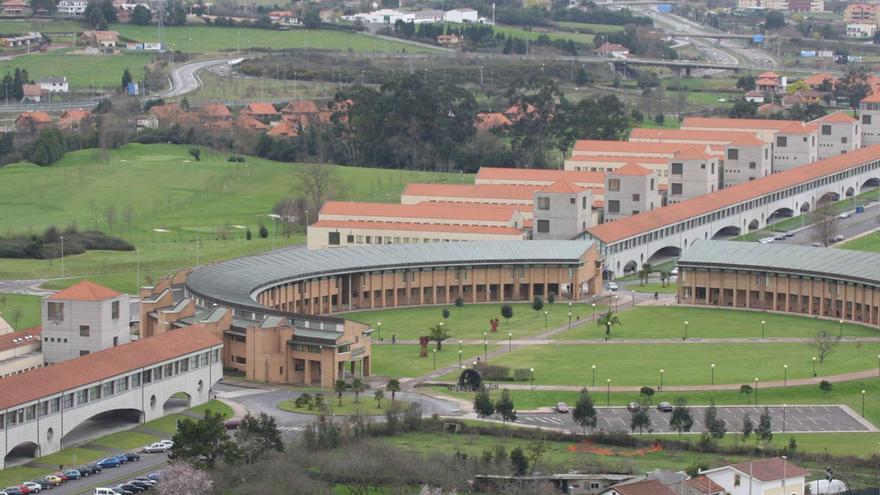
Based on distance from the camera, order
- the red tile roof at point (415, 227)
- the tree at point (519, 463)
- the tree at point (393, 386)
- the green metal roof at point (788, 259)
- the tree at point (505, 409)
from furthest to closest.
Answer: the red tile roof at point (415, 227)
the green metal roof at point (788, 259)
the tree at point (393, 386)
the tree at point (505, 409)
the tree at point (519, 463)

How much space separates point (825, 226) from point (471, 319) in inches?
1148

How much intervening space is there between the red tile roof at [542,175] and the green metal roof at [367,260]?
23.7 m

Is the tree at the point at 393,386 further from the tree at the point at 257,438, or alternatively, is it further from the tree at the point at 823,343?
the tree at the point at 823,343

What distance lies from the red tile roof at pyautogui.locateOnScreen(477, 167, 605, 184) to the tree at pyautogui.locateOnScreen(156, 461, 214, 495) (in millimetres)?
69245

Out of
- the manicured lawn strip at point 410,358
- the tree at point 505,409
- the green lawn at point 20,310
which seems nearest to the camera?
the tree at point 505,409

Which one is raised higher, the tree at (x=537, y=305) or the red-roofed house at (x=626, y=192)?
the red-roofed house at (x=626, y=192)

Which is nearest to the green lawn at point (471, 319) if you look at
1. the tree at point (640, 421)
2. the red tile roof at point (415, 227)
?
the red tile roof at point (415, 227)

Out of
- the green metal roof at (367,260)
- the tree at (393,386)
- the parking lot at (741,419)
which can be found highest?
the green metal roof at (367,260)

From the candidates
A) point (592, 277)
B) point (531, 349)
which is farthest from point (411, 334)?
point (592, 277)

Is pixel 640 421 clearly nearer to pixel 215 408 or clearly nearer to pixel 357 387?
pixel 357 387

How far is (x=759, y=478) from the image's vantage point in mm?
68750

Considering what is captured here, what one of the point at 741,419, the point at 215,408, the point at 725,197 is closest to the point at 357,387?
the point at 215,408

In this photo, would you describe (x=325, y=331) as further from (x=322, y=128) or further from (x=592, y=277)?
(x=322, y=128)

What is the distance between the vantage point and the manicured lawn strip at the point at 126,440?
77.1 m
